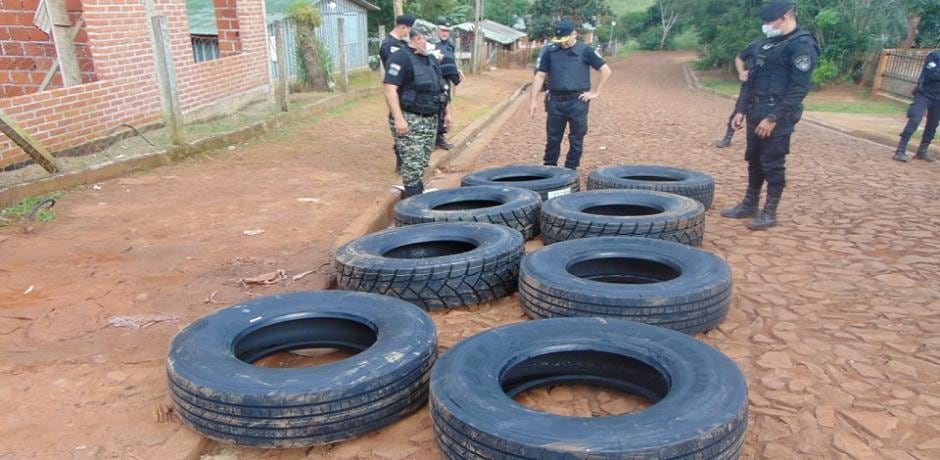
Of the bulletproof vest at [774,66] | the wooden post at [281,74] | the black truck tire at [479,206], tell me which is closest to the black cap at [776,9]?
the bulletproof vest at [774,66]

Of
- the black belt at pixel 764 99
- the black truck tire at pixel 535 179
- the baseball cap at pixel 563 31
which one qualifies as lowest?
the black truck tire at pixel 535 179

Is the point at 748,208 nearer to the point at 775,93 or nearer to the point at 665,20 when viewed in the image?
the point at 775,93

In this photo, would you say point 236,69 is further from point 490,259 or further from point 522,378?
point 522,378

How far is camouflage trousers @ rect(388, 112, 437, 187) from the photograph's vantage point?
602cm

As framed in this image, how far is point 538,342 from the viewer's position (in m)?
2.76

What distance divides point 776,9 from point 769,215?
171cm

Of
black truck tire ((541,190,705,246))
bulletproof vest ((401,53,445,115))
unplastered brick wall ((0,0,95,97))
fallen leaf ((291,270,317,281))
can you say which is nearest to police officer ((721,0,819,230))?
black truck tire ((541,190,705,246))

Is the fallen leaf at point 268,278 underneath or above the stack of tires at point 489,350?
underneath

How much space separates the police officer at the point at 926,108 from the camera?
855 centimetres

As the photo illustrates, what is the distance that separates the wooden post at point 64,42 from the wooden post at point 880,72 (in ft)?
73.2

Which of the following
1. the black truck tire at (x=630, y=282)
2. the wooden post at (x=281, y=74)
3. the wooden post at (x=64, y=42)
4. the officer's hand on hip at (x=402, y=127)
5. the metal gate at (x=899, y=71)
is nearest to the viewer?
the black truck tire at (x=630, y=282)

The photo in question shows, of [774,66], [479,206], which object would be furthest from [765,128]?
[479,206]

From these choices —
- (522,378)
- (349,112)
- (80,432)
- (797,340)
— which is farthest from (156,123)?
(797,340)

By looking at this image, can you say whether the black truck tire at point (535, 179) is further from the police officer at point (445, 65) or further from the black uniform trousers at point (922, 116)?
the black uniform trousers at point (922, 116)
